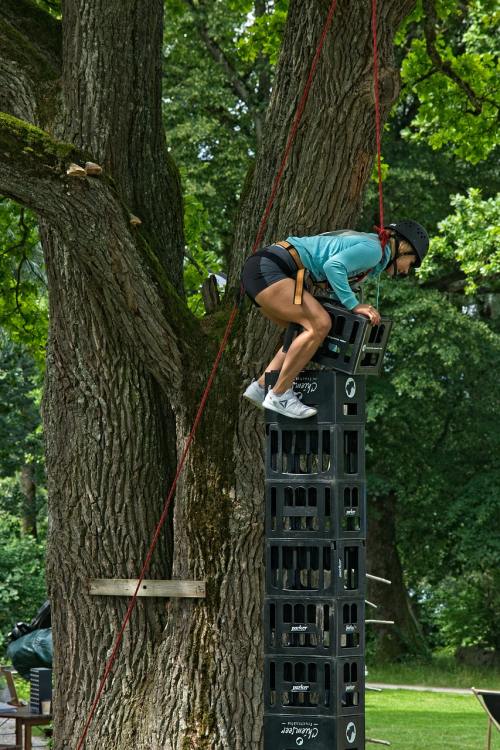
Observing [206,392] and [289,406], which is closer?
[289,406]

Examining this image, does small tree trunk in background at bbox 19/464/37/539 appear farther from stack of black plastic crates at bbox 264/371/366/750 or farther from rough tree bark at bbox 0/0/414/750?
stack of black plastic crates at bbox 264/371/366/750

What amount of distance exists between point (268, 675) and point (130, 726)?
5.61 feet

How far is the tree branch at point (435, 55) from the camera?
1062cm

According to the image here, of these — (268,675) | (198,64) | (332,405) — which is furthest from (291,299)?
(198,64)

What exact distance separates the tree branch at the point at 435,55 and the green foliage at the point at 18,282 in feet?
13.5

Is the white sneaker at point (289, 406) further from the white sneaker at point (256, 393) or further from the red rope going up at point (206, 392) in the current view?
the red rope going up at point (206, 392)

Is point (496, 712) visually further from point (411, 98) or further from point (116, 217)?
point (411, 98)

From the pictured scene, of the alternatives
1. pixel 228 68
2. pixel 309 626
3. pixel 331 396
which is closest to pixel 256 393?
pixel 331 396

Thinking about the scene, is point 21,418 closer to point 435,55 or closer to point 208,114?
point 208,114

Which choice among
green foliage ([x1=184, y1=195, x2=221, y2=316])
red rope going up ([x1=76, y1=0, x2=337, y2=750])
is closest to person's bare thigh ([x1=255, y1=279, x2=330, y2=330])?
red rope going up ([x1=76, y1=0, x2=337, y2=750])

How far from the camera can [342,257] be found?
19.5 feet

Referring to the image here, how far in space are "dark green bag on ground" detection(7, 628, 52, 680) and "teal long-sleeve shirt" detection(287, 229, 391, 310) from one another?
5.68 metres

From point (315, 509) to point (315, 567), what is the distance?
279mm

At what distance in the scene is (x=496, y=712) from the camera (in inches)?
362
